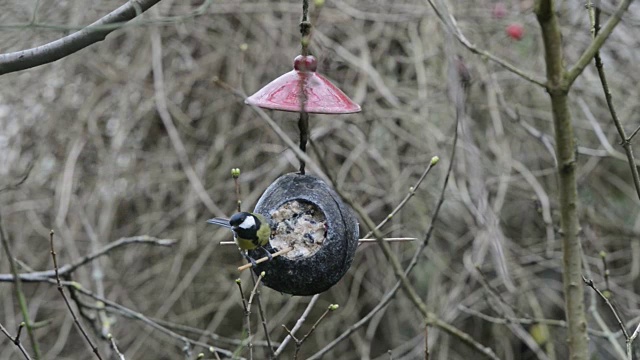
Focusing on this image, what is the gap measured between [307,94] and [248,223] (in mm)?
298

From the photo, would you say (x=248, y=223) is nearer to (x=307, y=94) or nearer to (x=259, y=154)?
(x=307, y=94)

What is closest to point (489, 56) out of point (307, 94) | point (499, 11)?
point (307, 94)

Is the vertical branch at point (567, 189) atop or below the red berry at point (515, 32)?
atop

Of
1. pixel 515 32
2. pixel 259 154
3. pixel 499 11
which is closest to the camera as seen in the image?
pixel 515 32

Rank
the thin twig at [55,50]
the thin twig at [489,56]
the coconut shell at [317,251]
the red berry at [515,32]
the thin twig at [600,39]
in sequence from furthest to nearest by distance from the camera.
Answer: the red berry at [515,32]
the coconut shell at [317,251]
the thin twig at [55,50]
the thin twig at [489,56]
the thin twig at [600,39]

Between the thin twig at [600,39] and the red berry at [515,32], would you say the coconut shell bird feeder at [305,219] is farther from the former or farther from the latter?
the red berry at [515,32]

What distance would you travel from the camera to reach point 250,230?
5.68 ft

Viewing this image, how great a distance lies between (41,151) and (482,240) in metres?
2.05

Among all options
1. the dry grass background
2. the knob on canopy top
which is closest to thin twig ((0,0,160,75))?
the knob on canopy top

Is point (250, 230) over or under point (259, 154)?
over

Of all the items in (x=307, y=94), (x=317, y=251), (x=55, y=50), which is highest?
(x=55, y=50)

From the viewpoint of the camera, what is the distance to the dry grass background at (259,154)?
12.4 ft

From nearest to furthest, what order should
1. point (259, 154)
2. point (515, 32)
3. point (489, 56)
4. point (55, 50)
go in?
point (489, 56) < point (55, 50) < point (515, 32) < point (259, 154)

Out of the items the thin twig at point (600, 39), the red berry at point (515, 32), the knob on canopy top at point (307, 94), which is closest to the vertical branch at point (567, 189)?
the thin twig at point (600, 39)
